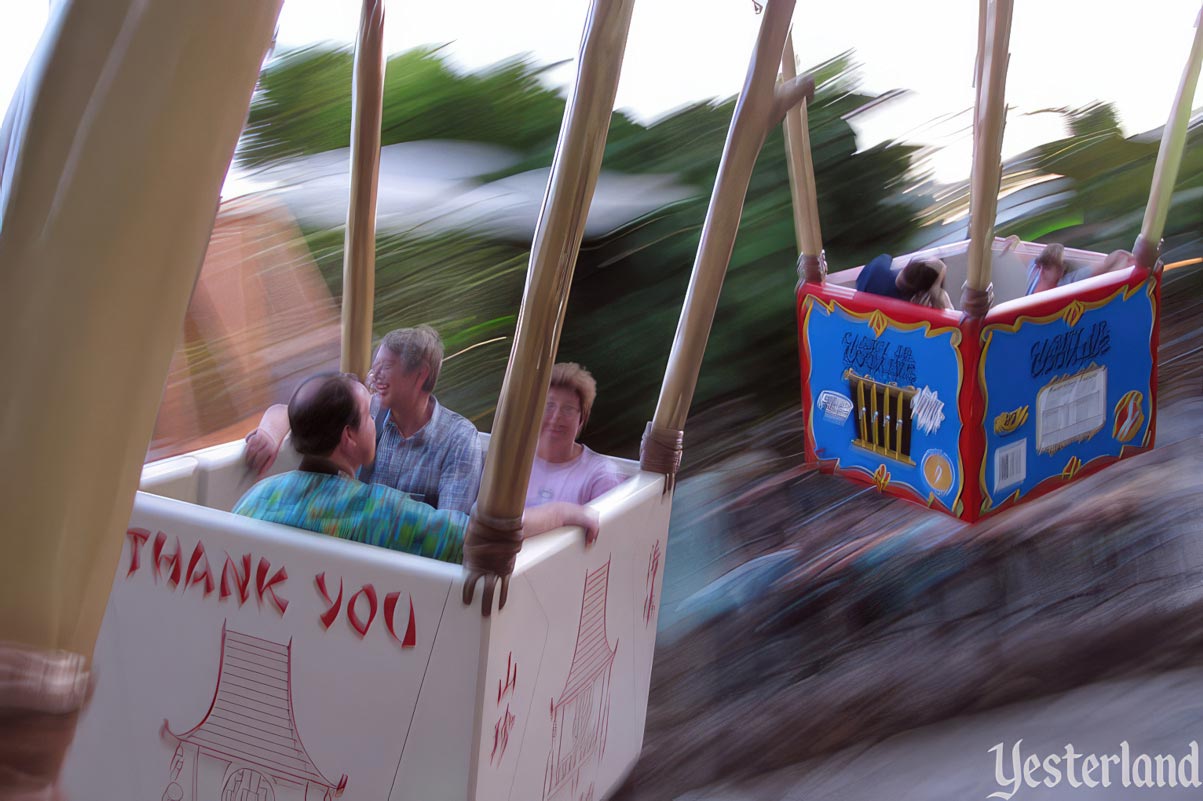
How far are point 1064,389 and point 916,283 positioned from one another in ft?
0.99

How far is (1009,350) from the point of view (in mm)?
1706

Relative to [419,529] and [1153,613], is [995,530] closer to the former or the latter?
[1153,613]

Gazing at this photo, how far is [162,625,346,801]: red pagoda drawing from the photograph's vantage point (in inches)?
40.8

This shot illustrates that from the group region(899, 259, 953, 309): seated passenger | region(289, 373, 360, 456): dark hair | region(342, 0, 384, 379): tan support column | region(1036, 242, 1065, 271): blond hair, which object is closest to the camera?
region(289, 373, 360, 456): dark hair

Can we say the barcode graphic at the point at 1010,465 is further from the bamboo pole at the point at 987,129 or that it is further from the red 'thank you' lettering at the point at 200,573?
the red 'thank you' lettering at the point at 200,573

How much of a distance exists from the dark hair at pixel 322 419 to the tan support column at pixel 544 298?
246mm

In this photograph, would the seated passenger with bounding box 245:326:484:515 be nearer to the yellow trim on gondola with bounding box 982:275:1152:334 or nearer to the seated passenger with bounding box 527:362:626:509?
the seated passenger with bounding box 527:362:626:509

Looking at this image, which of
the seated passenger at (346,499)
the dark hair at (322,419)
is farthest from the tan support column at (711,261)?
the dark hair at (322,419)

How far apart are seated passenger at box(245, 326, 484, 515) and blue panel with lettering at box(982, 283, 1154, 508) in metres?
Answer: 0.81

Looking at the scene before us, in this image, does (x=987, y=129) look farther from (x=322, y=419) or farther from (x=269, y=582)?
(x=269, y=582)

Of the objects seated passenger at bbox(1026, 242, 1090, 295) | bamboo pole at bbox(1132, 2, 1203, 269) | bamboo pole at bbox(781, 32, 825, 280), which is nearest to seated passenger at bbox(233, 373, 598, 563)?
bamboo pole at bbox(781, 32, 825, 280)

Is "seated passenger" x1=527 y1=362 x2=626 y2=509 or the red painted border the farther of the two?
the red painted border

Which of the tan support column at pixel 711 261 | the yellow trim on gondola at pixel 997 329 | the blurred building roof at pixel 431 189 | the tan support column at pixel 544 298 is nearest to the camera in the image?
the tan support column at pixel 544 298

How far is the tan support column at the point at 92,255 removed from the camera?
0.42 ft
